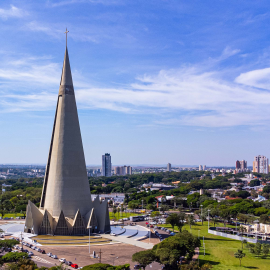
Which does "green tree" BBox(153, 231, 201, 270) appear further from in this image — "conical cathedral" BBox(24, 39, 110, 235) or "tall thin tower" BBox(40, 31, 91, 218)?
"tall thin tower" BBox(40, 31, 91, 218)

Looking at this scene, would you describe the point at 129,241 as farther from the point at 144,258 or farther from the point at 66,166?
the point at 66,166

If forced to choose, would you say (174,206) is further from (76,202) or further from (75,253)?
(75,253)

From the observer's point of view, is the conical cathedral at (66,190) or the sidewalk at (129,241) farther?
the conical cathedral at (66,190)

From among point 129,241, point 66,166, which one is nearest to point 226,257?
point 129,241

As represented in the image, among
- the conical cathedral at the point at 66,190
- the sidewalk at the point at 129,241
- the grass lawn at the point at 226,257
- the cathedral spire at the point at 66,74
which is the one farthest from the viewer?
the cathedral spire at the point at 66,74

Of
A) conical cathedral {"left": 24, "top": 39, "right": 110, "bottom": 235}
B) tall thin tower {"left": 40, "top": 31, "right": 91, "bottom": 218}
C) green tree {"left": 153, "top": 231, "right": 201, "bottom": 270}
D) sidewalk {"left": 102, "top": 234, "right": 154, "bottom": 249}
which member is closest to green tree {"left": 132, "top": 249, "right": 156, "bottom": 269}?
green tree {"left": 153, "top": 231, "right": 201, "bottom": 270}

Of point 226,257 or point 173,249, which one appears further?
point 226,257

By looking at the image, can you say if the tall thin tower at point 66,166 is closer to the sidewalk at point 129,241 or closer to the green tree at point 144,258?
the sidewalk at point 129,241

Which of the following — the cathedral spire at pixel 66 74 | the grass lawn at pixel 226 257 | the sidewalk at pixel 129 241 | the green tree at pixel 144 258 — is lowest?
the grass lawn at pixel 226 257

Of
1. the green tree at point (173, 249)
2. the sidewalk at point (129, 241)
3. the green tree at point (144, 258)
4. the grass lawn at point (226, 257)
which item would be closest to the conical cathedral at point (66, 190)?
the sidewalk at point (129, 241)

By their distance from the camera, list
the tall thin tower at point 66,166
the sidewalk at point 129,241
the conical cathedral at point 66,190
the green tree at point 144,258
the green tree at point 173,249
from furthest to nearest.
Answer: the tall thin tower at point 66,166 < the conical cathedral at point 66,190 < the sidewalk at point 129,241 < the green tree at point 173,249 < the green tree at point 144,258
